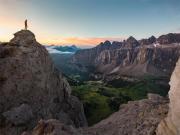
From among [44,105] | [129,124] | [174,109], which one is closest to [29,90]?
A: [44,105]

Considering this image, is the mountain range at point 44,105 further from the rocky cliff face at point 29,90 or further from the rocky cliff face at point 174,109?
the rocky cliff face at point 174,109

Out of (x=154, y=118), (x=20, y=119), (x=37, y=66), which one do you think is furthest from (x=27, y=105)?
(x=154, y=118)

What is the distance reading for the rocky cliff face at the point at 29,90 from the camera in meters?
54.8

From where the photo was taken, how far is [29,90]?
204 feet

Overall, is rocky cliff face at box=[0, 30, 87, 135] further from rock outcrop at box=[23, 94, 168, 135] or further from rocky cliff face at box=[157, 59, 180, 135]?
rocky cliff face at box=[157, 59, 180, 135]

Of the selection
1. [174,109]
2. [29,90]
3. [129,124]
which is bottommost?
[129,124]

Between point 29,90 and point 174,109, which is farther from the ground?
point 174,109

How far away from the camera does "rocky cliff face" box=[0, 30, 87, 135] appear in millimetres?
54791

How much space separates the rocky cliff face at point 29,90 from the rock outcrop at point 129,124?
11.2 m

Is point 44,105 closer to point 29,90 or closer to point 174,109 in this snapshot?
point 29,90

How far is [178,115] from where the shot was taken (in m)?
32.3

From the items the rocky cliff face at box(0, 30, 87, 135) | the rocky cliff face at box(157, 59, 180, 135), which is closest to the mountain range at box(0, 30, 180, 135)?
the rocky cliff face at box(0, 30, 87, 135)

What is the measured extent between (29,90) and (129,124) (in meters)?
21.6

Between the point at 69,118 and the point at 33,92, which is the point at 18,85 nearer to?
the point at 33,92
